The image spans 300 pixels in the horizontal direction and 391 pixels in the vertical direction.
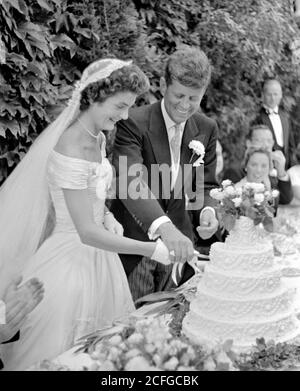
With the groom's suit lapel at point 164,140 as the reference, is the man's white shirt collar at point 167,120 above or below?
above

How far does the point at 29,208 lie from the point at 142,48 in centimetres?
256

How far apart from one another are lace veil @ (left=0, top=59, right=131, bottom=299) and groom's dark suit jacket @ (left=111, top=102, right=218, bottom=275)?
0.41 metres

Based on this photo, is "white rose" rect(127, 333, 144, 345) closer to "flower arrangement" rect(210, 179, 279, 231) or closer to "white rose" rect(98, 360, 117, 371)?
"white rose" rect(98, 360, 117, 371)

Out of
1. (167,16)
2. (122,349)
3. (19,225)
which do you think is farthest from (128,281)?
(167,16)

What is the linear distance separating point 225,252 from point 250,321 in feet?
0.94

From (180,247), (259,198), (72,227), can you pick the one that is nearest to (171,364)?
(180,247)

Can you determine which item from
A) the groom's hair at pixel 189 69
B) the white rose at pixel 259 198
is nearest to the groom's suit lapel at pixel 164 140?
the groom's hair at pixel 189 69

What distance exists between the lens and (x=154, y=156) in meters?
3.22

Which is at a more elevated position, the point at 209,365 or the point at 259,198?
the point at 259,198

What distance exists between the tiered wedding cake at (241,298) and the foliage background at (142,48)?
187 centimetres

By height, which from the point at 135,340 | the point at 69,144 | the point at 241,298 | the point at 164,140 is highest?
the point at 69,144

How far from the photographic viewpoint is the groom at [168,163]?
297 cm

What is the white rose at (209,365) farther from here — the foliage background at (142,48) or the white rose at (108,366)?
the foliage background at (142,48)

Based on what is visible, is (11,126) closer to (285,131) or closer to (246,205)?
(246,205)
